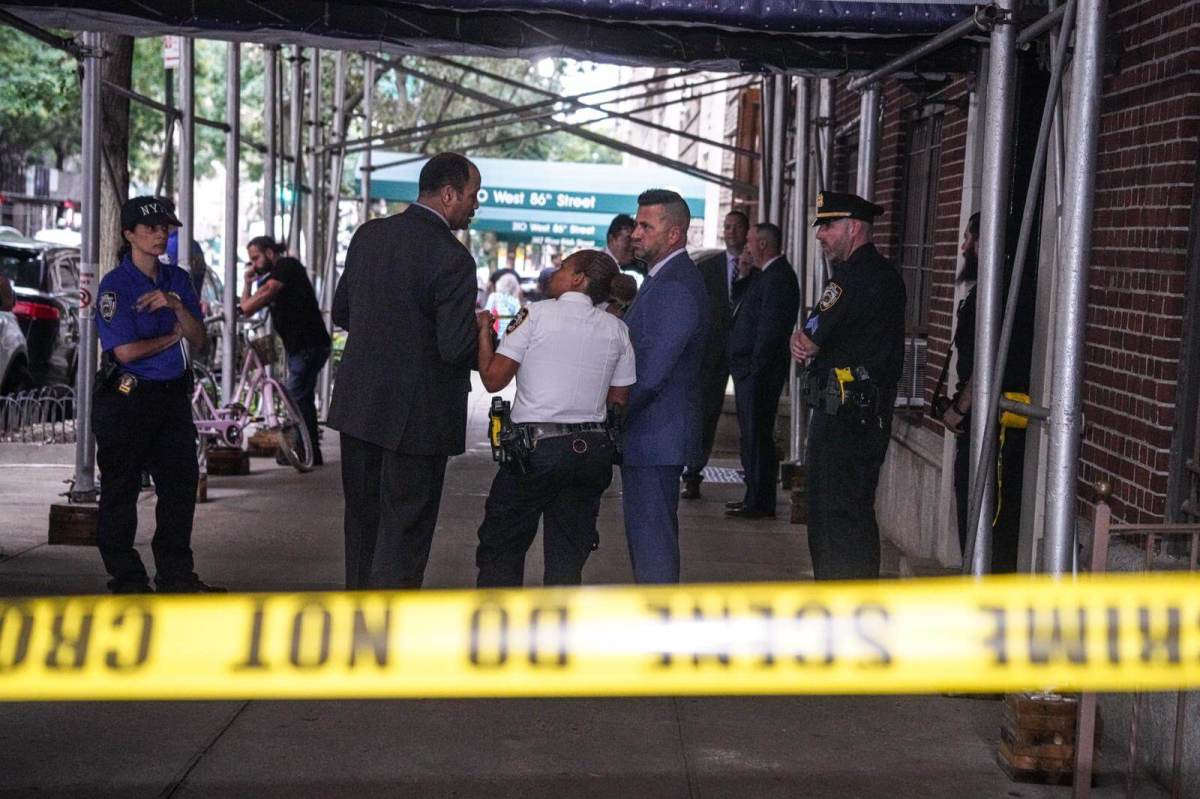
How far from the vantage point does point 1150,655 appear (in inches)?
176

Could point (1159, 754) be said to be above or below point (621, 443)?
below

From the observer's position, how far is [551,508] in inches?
245

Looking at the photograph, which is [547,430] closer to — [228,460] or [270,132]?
[228,460]

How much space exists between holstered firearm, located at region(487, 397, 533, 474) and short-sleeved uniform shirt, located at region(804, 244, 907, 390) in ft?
4.95

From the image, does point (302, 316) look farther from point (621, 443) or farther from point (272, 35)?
point (621, 443)

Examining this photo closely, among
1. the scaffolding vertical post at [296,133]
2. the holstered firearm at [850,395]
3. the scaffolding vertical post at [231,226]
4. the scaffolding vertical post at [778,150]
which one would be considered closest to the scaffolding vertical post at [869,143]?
the holstered firearm at [850,395]

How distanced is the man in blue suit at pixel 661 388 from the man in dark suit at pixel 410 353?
68 cm

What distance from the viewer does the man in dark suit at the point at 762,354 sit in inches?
401

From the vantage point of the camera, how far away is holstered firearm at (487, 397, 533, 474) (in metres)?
5.93

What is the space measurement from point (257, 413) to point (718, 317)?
4.04m

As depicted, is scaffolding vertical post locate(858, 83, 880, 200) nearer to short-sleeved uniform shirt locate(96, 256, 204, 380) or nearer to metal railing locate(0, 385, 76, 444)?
short-sleeved uniform shirt locate(96, 256, 204, 380)

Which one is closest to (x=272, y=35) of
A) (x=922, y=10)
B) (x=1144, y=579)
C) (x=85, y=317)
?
(x=85, y=317)

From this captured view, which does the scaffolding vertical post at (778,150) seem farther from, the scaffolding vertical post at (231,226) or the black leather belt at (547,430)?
the black leather belt at (547,430)

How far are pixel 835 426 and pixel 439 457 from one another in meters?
1.70
